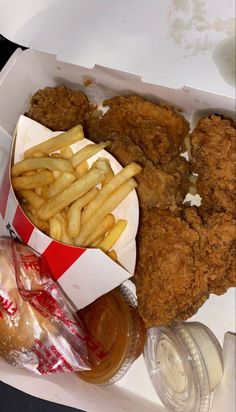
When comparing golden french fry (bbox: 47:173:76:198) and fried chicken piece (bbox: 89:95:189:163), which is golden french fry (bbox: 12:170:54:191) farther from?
fried chicken piece (bbox: 89:95:189:163)

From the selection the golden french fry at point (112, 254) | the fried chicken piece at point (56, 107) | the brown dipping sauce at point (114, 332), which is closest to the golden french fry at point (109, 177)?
the golden french fry at point (112, 254)

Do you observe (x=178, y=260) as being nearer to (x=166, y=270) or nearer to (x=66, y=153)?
(x=166, y=270)

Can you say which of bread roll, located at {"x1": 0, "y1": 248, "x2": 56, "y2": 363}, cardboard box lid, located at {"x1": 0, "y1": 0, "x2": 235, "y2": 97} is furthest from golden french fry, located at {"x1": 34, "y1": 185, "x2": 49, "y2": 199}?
cardboard box lid, located at {"x1": 0, "y1": 0, "x2": 235, "y2": 97}

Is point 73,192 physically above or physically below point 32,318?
above

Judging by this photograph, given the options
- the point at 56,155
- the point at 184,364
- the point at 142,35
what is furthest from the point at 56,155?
the point at 184,364

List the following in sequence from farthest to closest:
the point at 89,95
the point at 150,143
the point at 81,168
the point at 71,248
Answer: the point at 89,95
the point at 150,143
the point at 81,168
the point at 71,248

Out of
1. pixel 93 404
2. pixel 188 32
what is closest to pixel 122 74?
pixel 188 32
